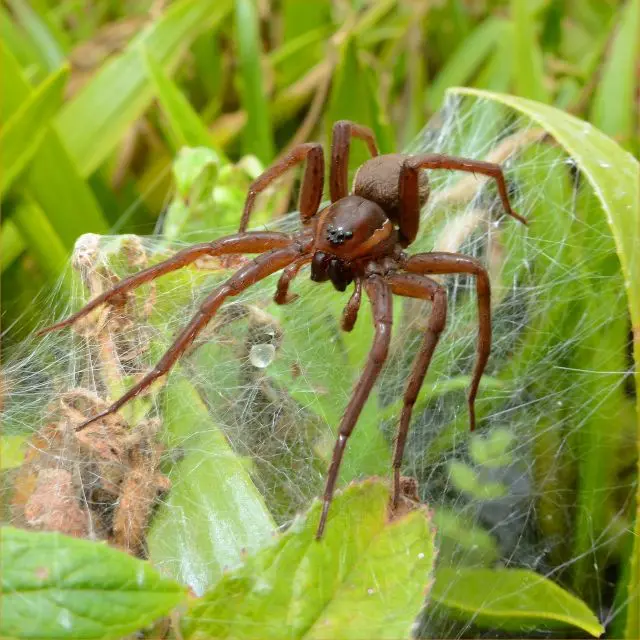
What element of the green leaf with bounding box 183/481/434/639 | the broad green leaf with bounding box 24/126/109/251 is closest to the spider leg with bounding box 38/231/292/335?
the green leaf with bounding box 183/481/434/639

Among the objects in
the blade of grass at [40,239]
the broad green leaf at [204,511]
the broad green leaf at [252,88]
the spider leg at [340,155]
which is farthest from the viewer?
the broad green leaf at [252,88]

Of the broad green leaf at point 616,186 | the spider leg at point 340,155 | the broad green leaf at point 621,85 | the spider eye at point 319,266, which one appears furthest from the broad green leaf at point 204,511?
the broad green leaf at point 621,85

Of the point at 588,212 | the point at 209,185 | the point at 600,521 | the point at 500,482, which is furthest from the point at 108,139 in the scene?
the point at 600,521

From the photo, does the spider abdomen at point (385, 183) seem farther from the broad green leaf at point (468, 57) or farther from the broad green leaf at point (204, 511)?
the broad green leaf at point (468, 57)

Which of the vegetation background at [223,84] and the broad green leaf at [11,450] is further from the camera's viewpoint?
the vegetation background at [223,84]

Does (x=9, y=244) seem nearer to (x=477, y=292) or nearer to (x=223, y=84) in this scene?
(x=223, y=84)

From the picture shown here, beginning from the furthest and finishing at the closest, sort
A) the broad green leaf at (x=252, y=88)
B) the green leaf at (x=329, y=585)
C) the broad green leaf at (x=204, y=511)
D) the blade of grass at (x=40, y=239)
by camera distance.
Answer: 1. the broad green leaf at (x=252, y=88)
2. the blade of grass at (x=40, y=239)
3. the broad green leaf at (x=204, y=511)
4. the green leaf at (x=329, y=585)

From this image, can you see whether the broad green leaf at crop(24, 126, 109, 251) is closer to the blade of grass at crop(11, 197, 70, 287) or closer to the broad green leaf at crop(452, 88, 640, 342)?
the blade of grass at crop(11, 197, 70, 287)
